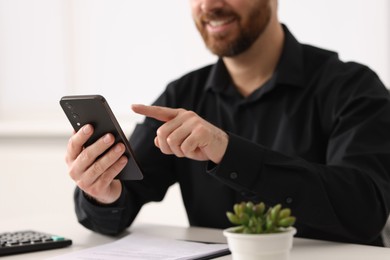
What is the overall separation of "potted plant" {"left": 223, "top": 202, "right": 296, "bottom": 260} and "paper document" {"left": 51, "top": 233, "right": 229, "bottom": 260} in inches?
13.2

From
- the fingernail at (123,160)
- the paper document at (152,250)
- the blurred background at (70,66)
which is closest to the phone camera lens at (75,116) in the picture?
the fingernail at (123,160)

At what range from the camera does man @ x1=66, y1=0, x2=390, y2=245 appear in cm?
143

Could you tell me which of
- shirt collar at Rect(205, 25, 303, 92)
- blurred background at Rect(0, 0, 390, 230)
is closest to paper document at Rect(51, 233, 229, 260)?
shirt collar at Rect(205, 25, 303, 92)

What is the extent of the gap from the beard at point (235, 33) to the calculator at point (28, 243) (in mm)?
692

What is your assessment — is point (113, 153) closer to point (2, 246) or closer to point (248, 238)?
point (2, 246)

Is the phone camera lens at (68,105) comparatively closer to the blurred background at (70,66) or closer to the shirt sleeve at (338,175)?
the shirt sleeve at (338,175)

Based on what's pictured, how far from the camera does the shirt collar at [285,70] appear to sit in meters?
1.86

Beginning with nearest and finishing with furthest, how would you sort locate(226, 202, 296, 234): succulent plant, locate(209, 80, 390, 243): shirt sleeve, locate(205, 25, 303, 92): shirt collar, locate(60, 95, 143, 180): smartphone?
locate(226, 202, 296, 234): succulent plant < locate(60, 95, 143, 180): smartphone < locate(209, 80, 390, 243): shirt sleeve < locate(205, 25, 303, 92): shirt collar

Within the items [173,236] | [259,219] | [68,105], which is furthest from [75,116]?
[259,219]

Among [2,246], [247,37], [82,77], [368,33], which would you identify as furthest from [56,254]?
[82,77]

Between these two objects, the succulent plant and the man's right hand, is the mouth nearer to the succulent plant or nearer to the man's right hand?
the man's right hand

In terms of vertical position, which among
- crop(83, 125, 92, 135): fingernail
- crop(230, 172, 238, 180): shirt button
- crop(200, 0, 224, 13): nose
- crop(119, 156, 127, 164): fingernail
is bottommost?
crop(230, 172, 238, 180): shirt button

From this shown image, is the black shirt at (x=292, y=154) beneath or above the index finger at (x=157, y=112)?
beneath

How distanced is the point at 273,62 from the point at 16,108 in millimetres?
1959
